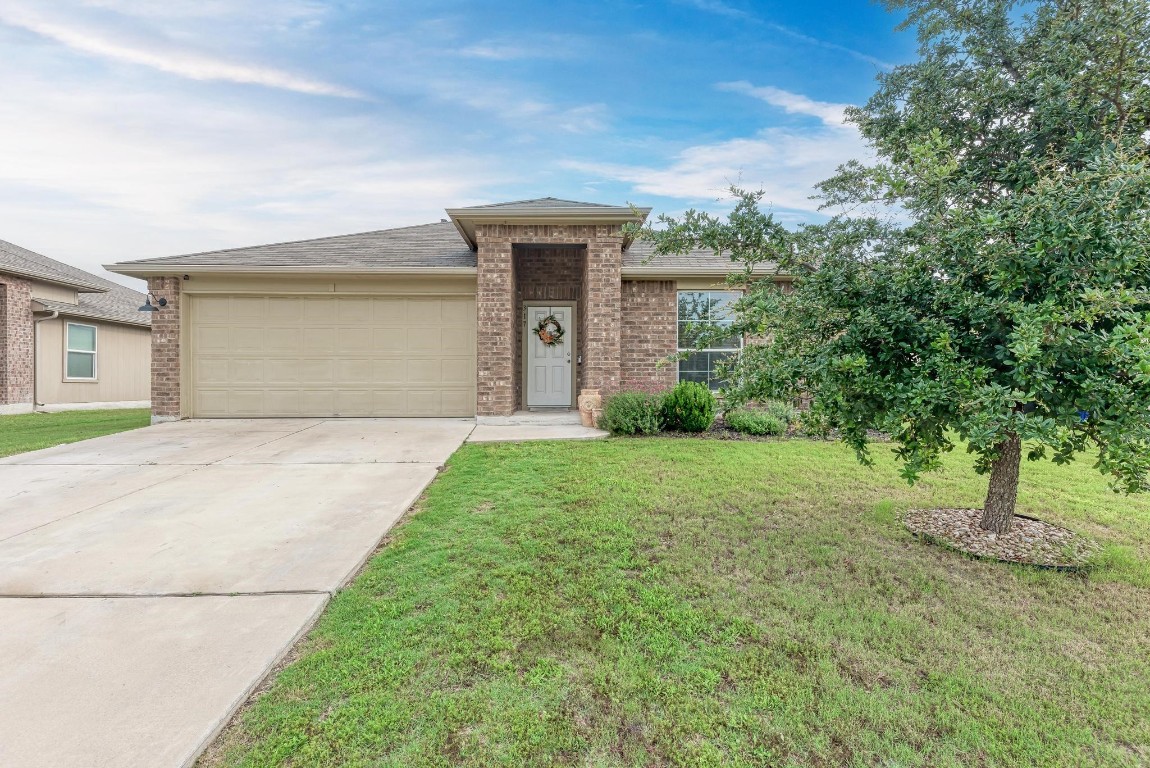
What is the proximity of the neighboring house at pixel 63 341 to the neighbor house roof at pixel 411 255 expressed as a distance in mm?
6272

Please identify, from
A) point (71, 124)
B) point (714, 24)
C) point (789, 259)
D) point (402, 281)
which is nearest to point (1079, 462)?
point (789, 259)

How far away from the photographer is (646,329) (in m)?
9.52

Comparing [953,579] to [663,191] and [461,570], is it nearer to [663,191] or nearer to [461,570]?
[461,570]

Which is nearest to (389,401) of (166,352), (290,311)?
(290,311)

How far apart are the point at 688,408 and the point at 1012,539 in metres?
4.59

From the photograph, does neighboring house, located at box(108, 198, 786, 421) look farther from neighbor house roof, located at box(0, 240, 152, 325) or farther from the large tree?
the large tree

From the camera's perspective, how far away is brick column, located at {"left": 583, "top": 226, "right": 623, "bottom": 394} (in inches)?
336

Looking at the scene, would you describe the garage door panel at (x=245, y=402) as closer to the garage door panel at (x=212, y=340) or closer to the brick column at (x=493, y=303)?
the garage door panel at (x=212, y=340)

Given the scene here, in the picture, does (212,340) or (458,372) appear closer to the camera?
(212,340)

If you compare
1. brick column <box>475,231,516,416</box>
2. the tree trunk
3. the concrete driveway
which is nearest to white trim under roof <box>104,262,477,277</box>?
brick column <box>475,231,516,416</box>

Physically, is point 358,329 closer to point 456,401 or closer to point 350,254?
point 350,254

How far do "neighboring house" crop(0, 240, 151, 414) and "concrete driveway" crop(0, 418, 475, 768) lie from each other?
358 inches

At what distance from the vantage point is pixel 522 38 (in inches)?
391

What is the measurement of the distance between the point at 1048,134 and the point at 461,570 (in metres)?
4.53
